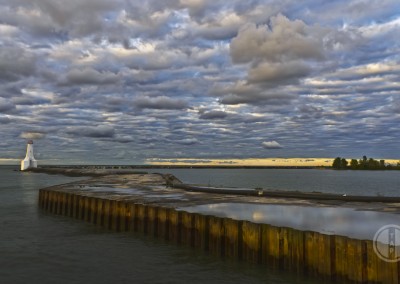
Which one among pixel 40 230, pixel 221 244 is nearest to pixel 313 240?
pixel 221 244

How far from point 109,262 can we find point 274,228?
297 inches

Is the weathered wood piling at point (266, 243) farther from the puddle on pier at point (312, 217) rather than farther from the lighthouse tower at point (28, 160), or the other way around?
the lighthouse tower at point (28, 160)

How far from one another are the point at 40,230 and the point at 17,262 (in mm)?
8283

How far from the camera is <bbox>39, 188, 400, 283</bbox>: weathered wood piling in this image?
1173cm

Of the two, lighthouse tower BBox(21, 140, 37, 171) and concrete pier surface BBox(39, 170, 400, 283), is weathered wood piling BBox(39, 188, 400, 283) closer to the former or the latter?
concrete pier surface BBox(39, 170, 400, 283)

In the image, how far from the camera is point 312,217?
74.4 feet

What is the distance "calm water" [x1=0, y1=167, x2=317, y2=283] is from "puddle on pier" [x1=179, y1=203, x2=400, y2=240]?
16.6 feet

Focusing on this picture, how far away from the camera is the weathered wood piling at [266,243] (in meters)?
11.7

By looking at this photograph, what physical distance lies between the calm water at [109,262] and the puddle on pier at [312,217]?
5051mm

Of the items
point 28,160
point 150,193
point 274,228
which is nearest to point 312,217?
point 274,228

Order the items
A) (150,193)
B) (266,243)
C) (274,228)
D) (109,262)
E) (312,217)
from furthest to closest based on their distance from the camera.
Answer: (150,193) → (312,217) → (109,262) → (266,243) → (274,228)

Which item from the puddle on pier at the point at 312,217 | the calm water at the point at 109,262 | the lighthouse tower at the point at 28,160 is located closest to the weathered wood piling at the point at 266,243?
the calm water at the point at 109,262

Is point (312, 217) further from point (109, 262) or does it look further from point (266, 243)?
point (109, 262)

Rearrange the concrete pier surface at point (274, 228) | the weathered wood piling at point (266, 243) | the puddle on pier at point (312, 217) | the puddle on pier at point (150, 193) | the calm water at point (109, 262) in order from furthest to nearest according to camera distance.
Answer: the puddle on pier at point (150, 193), the puddle on pier at point (312, 217), the calm water at point (109, 262), the concrete pier surface at point (274, 228), the weathered wood piling at point (266, 243)
